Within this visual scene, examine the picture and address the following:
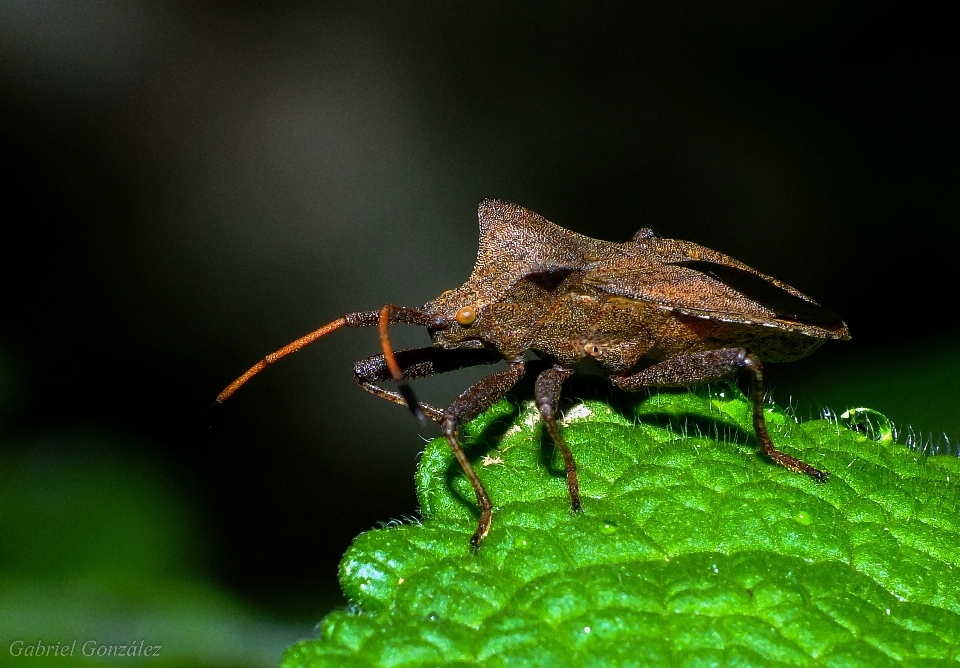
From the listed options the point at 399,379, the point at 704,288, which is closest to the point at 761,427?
the point at 704,288

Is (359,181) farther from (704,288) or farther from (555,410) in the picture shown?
(555,410)

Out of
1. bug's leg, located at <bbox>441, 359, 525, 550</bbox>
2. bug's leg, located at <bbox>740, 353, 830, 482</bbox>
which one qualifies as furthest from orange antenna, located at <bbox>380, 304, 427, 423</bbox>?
bug's leg, located at <bbox>740, 353, 830, 482</bbox>

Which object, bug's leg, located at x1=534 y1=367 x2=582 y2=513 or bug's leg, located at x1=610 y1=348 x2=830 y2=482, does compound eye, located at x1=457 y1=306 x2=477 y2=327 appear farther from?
bug's leg, located at x1=610 y1=348 x2=830 y2=482
